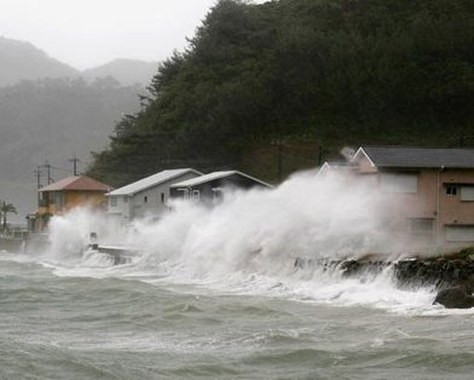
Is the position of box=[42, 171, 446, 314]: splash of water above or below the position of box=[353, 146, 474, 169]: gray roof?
below

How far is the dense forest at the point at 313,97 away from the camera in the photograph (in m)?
69.9

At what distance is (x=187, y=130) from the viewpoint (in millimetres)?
72938

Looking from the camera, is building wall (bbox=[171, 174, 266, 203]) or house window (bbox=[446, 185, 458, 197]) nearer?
house window (bbox=[446, 185, 458, 197])

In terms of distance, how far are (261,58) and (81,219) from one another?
69.0 feet

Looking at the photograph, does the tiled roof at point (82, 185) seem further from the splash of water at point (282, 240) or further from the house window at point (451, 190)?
the house window at point (451, 190)

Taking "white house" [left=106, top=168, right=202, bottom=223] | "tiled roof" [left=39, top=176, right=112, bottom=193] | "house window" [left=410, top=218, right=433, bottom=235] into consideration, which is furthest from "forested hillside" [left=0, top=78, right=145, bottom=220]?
"house window" [left=410, top=218, right=433, bottom=235]

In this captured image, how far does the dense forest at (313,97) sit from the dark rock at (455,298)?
129 feet

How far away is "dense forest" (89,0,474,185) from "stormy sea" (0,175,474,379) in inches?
737

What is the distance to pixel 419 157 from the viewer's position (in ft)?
132

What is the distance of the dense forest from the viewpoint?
6994cm

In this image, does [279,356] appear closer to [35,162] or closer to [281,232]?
[281,232]

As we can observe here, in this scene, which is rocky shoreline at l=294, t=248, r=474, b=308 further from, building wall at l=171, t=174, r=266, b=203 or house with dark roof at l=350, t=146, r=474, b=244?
building wall at l=171, t=174, r=266, b=203

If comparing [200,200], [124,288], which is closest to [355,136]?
[200,200]

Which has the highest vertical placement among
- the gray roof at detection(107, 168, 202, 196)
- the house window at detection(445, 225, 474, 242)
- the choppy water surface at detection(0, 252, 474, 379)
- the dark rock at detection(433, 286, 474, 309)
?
the gray roof at detection(107, 168, 202, 196)
